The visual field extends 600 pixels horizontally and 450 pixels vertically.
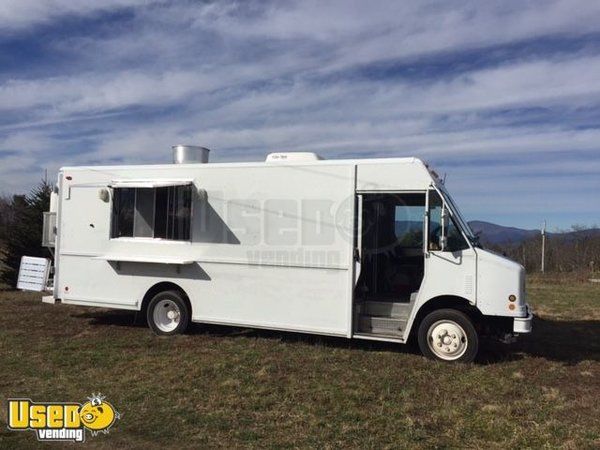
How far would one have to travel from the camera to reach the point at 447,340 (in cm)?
729

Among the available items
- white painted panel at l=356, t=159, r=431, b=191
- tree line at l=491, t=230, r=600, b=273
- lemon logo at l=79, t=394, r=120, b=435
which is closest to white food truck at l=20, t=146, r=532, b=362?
white painted panel at l=356, t=159, r=431, b=191

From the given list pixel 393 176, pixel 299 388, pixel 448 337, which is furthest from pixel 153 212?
pixel 448 337

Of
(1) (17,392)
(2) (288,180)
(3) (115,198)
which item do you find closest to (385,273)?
(2) (288,180)

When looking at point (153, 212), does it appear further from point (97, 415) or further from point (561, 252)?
point (561, 252)

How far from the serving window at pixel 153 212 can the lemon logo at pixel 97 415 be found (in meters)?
3.60

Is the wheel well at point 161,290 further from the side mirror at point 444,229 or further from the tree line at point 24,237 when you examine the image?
the tree line at point 24,237

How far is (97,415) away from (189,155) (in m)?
4.83

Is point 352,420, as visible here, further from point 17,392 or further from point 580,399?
point 17,392

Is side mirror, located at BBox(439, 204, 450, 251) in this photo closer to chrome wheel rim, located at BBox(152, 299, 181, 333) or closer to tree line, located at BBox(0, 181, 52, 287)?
chrome wheel rim, located at BBox(152, 299, 181, 333)

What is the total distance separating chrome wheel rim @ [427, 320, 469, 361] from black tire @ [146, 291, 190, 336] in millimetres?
3807

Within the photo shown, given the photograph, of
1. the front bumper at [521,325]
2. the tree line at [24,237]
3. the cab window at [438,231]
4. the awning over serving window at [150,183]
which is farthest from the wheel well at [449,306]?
the tree line at [24,237]

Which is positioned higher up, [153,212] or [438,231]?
[153,212]

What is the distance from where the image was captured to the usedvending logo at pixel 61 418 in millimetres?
4809

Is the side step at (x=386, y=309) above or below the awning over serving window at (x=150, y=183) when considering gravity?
below
